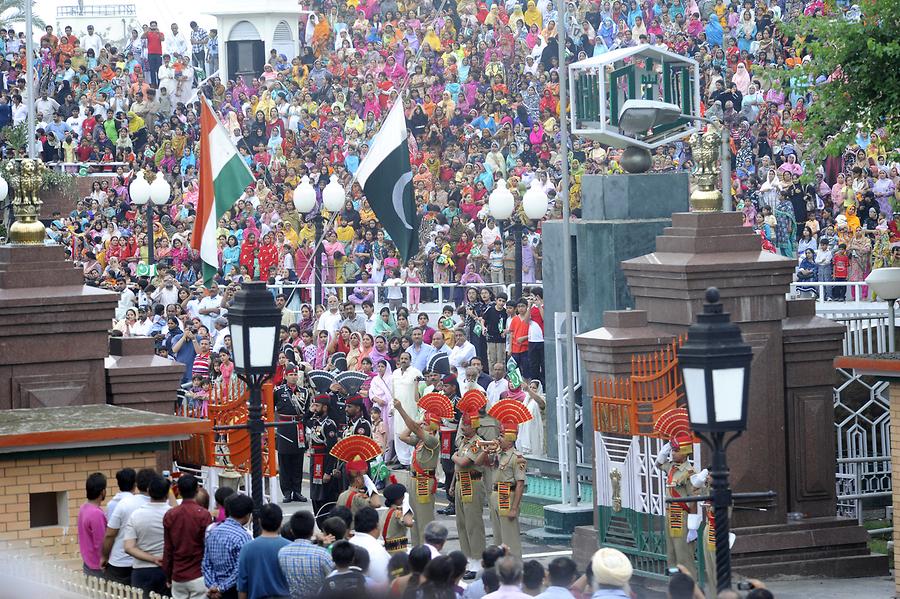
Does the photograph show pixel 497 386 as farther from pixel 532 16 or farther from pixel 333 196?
pixel 532 16

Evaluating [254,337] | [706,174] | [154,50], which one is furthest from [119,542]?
[154,50]

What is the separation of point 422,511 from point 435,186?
53.2ft

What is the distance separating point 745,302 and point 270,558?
648cm

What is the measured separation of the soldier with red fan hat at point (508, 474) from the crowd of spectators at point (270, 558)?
430 centimetres

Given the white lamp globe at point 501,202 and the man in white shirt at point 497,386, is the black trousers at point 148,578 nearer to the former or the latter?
the man in white shirt at point 497,386

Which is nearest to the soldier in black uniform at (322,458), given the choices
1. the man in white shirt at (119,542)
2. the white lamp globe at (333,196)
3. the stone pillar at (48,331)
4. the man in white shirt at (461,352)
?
the man in white shirt at (461,352)

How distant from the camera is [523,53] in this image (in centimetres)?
3931

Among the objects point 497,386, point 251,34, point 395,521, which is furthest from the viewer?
point 251,34

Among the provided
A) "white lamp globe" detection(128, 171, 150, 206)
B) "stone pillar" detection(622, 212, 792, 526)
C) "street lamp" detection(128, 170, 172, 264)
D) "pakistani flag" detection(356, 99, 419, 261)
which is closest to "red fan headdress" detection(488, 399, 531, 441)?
"stone pillar" detection(622, 212, 792, 526)

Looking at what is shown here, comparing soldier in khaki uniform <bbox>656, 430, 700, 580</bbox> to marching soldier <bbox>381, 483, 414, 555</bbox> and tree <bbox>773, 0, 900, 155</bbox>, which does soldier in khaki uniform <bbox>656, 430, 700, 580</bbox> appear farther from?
tree <bbox>773, 0, 900, 155</bbox>

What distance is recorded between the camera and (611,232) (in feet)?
64.4

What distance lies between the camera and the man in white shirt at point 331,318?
2708 centimetres

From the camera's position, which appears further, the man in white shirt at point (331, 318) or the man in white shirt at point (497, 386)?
the man in white shirt at point (331, 318)

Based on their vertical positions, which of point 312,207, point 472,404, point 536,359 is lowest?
point 472,404
